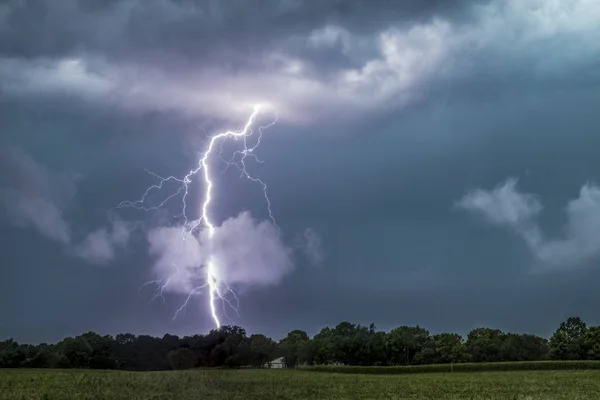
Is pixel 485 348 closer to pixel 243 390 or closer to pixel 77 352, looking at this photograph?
pixel 77 352

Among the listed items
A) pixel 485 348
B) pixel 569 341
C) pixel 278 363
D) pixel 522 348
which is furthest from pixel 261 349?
pixel 569 341

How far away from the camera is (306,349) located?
124688mm

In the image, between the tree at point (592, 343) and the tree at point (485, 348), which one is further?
the tree at point (485, 348)

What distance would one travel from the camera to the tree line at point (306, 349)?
8850cm

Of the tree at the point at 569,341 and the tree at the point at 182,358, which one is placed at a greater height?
the tree at the point at 569,341

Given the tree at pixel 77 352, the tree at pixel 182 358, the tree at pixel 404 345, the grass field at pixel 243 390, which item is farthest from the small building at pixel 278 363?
the grass field at pixel 243 390

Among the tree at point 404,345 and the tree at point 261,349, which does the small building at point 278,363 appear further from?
the tree at point 404,345

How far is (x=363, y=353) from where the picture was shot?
120 m

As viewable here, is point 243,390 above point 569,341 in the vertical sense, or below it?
below

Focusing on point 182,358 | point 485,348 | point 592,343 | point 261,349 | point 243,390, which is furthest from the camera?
point 485,348

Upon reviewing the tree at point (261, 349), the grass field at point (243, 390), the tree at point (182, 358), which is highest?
the tree at point (261, 349)

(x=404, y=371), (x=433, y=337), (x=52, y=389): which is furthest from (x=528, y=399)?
(x=433, y=337)

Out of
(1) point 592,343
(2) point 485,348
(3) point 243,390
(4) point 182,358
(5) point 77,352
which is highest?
(1) point 592,343

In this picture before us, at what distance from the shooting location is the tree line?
290 feet
